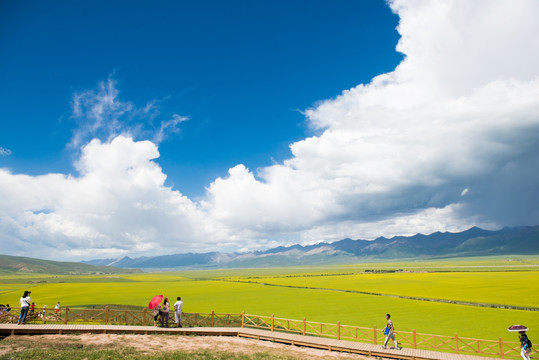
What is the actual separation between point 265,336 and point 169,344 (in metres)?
8.74

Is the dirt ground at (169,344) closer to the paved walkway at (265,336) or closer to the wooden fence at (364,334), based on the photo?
the paved walkway at (265,336)

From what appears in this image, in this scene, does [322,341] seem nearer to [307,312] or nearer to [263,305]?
[307,312]

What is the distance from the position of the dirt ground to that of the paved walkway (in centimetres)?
75

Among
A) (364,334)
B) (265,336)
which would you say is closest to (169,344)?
(265,336)

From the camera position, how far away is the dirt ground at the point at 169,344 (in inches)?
1024

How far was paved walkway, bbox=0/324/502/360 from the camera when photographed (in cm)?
2725

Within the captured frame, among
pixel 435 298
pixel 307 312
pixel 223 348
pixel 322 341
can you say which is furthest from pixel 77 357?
pixel 435 298

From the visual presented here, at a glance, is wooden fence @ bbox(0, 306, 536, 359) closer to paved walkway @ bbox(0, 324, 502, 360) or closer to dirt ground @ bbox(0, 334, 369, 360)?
paved walkway @ bbox(0, 324, 502, 360)

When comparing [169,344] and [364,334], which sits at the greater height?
[169,344]

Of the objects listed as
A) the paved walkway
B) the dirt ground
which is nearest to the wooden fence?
the paved walkway

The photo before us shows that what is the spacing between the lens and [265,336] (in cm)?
3186

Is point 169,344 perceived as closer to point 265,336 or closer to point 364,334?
point 265,336

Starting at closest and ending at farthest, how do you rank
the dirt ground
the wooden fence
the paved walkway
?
the dirt ground, the paved walkway, the wooden fence

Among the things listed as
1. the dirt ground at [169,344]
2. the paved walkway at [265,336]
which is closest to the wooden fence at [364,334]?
the paved walkway at [265,336]
